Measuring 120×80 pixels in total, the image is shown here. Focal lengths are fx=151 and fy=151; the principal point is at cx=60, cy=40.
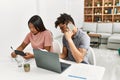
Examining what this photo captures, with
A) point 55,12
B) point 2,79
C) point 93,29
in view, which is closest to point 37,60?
point 2,79

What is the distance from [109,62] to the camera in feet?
11.3

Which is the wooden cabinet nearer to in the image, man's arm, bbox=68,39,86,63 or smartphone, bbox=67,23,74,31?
smartphone, bbox=67,23,74,31

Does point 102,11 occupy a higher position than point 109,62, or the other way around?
point 102,11

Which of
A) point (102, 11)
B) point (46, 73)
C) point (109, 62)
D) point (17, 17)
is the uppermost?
point (102, 11)

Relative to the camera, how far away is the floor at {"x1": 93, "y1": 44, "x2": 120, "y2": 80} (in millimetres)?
2746

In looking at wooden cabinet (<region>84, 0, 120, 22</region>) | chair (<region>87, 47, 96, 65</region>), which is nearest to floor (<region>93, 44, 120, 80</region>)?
chair (<region>87, 47, 96, 65</region>)

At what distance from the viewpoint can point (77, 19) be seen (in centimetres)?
600

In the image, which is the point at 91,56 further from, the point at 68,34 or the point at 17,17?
the point at 17,17

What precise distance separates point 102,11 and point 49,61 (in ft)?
16.8

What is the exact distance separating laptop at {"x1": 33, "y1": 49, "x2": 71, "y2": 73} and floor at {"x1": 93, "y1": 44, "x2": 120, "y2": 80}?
1498mm

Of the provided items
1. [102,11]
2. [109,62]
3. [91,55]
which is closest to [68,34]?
[91,55]

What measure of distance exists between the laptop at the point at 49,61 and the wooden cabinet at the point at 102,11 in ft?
16.1

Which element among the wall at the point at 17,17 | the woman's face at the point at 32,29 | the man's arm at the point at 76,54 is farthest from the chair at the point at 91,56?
the wall at the point at 17,17

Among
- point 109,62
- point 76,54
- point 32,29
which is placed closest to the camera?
point 76,54
